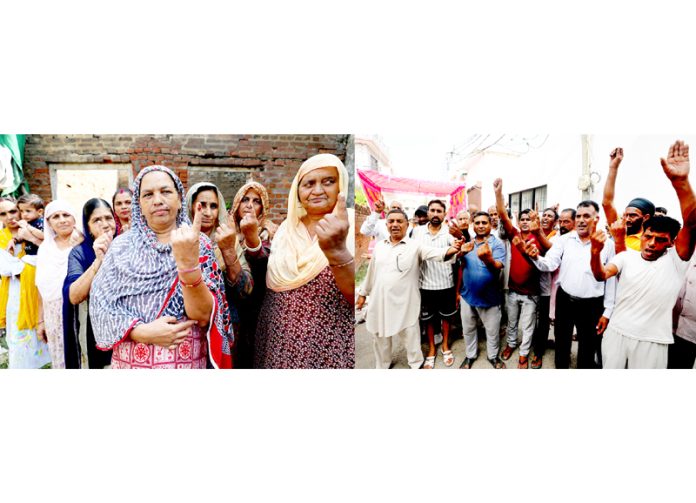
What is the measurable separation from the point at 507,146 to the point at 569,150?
0.43m

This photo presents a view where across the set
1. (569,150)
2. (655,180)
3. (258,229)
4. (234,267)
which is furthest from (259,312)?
(655,180)

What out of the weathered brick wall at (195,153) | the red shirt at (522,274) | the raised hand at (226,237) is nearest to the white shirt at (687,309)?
the red shirt at (522,274)

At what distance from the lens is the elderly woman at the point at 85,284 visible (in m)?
2.79

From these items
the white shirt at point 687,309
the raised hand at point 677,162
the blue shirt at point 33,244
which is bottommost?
the white shirt at point 687,309

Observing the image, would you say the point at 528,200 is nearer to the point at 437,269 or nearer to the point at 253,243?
the point at 437,269

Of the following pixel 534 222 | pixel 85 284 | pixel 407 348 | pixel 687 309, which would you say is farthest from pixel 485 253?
pixel 85 284

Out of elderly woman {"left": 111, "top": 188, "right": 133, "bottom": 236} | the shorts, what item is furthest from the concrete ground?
elderly woman {"left": 111, "top": 188, "right": 133, "bottom": 236}

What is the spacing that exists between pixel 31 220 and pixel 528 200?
3754 mm

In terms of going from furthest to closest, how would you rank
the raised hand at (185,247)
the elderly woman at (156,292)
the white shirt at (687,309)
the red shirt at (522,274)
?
the red shirt at (522,274) → the white shirt at (687,309) → the elderly woman at (156,292) → the raised hand at (185,247)

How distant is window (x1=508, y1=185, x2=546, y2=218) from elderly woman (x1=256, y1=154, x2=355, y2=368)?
128cm

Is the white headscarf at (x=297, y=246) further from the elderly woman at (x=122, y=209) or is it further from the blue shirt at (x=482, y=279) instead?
the elderly woman at (x=122, y=209)

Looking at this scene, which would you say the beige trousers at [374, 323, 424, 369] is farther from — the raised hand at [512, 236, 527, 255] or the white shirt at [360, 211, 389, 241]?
the raised hand at [512, 236, 527, 255]

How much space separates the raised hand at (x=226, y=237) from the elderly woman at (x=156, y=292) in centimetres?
10

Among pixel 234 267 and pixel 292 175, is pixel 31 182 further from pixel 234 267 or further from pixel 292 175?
pixel 292 175
